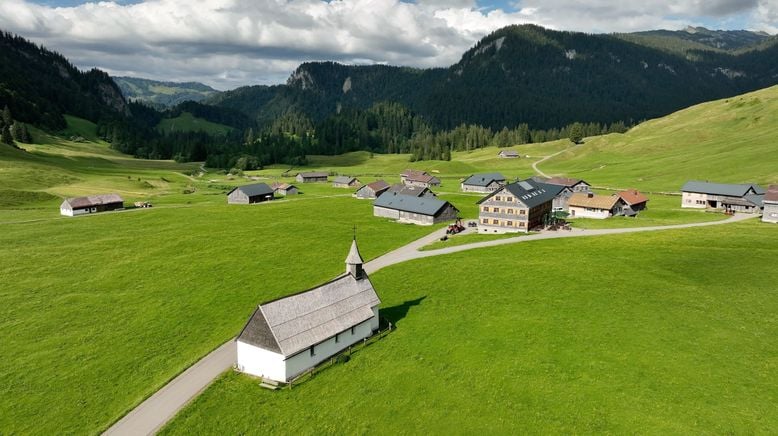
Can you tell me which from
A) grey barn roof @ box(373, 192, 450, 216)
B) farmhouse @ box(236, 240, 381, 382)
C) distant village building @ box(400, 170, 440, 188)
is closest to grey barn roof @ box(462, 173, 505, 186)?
distant village building @ box(400, 170, 440, 188)

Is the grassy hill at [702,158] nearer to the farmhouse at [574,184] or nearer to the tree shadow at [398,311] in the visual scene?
the farmhouse at [574,184]

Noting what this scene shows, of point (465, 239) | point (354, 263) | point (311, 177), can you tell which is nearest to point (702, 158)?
point (465, 239)

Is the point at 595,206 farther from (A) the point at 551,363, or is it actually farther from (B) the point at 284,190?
(B) the point at 284,190

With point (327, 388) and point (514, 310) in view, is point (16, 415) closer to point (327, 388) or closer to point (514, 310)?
point (327, 388)

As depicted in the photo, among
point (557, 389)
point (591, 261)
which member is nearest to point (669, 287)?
point (591, 261)

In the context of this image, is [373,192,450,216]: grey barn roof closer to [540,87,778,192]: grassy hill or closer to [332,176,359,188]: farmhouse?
[332,176,359,188]: farmhouse
